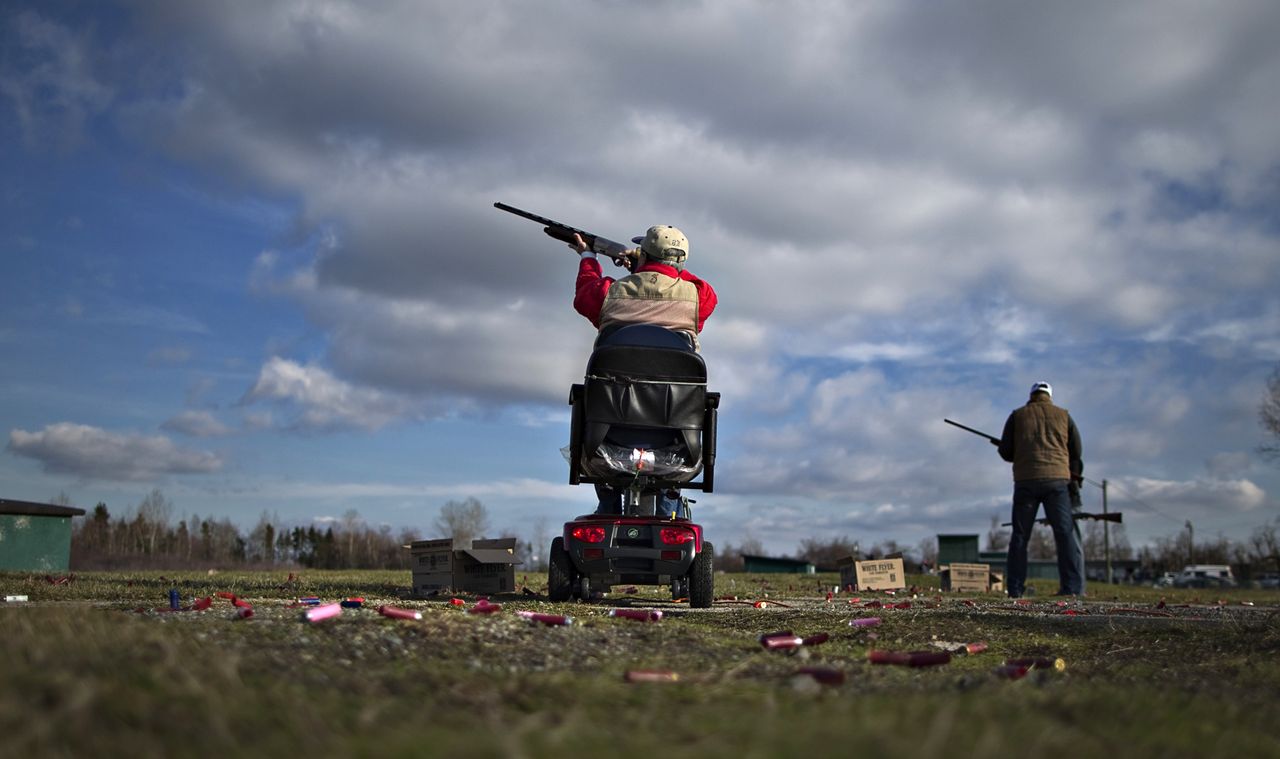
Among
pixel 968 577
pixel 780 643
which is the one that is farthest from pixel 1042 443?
pixel 780 643

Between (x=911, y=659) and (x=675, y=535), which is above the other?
(x=675, y=535)

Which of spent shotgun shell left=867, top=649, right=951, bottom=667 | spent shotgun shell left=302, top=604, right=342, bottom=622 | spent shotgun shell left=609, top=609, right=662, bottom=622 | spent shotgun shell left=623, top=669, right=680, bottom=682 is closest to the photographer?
spent shotgun shell left=623, top=669, right=680, bottom=682

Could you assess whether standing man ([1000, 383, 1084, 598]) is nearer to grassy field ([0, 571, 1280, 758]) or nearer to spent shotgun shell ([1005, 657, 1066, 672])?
grassy field ([0, 571, 1280, 758])

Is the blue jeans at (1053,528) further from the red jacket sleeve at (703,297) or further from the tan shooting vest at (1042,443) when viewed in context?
the red jacket sleeve at (703,297)

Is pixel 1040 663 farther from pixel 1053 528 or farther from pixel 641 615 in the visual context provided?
pixel 1053 528

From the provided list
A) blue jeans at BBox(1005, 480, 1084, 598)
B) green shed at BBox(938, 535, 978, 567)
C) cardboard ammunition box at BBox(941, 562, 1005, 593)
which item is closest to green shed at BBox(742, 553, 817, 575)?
green shed at BBox(938, 535, 978, 567)

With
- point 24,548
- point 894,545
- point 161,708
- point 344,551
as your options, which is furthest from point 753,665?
point 344,551

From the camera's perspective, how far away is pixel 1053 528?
16.1 meters

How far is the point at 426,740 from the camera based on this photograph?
228cm

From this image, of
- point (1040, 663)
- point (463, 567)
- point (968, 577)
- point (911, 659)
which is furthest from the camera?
point (968, 577)

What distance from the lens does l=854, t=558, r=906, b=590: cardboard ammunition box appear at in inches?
707

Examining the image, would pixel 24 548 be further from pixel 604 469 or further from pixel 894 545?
pixel 894 545

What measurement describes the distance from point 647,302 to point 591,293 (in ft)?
2.46

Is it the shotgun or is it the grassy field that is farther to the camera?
the shotgun
